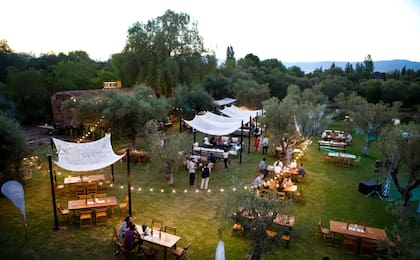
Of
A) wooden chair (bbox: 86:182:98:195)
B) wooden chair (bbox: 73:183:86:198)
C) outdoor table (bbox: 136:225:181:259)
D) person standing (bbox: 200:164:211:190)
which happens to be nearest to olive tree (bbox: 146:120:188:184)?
person standing (bbox: 200:164:211:190)

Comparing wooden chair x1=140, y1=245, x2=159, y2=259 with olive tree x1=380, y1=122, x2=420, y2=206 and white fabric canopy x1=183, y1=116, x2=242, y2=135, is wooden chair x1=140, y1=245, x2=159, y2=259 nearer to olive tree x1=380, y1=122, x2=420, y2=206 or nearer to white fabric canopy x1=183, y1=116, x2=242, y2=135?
olive tree x1=380, y1=122, x2=420, y2=206

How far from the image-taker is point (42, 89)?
26281mm

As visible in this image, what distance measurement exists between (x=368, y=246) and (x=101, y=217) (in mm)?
8670

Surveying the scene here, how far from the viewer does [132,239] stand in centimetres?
788

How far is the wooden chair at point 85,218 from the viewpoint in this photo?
381 inches

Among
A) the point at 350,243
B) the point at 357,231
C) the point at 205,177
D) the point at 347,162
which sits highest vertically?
the point at 205,177

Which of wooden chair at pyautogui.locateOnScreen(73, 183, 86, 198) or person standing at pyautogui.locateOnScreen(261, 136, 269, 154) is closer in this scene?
wooden chair at pyautogui.locateOnScreen(73, 183, 86, 198)

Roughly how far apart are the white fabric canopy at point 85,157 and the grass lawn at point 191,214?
136 centimetres

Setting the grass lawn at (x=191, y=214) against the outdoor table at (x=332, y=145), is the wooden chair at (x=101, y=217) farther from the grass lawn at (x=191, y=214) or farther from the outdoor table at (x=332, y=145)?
the outdoor table at (x=332, y=145)

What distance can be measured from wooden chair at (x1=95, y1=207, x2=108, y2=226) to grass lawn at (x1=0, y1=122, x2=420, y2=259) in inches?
7.9

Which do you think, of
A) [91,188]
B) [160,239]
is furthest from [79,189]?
[160,239]

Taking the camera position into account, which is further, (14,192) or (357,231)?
(357,231)

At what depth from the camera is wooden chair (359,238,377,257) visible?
8570 mm

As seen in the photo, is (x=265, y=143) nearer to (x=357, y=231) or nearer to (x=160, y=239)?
(x=357, y=231)
